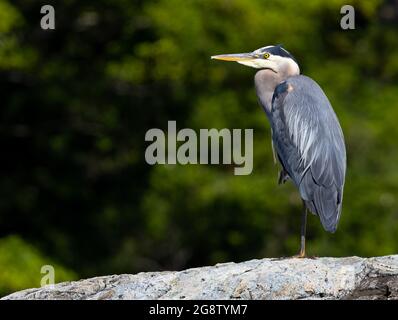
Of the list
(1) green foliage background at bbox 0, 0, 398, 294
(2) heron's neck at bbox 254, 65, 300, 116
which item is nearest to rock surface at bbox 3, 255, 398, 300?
(2) heron's neck at bbox 254, 65, 300, 116

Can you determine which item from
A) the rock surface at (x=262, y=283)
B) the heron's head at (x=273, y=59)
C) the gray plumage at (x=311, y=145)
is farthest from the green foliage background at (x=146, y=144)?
the rock surface at (x=262, y=283)

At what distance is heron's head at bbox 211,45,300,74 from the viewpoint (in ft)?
27.3

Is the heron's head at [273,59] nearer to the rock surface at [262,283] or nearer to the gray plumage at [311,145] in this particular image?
the gray plumage at [311,145]

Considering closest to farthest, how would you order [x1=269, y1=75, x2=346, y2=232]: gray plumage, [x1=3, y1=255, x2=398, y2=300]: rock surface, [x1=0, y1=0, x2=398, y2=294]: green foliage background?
1. [x1=3, y1=255, x2=398, y2=300]: rock surface
2. [x1=269, y1=75, x2=346, y2=232]: gray plumage
3. [x1=0, y1=0, x2=398, y2=294]: green foliage background

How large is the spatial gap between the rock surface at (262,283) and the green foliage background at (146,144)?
859cm

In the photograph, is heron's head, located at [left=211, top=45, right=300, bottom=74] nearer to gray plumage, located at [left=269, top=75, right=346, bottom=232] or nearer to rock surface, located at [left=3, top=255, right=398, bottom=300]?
gray plumage, located at [left=269, top=75, right=346, bottom=232]

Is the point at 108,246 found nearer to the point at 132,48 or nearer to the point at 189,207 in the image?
the point at 189,207

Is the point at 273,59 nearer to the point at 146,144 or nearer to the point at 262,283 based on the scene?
the point at 262,283

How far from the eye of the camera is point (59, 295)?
23.4ft

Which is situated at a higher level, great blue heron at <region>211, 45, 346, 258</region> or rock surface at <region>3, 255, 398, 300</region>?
great blue heron at <region>211, 45, 346, 258</region>

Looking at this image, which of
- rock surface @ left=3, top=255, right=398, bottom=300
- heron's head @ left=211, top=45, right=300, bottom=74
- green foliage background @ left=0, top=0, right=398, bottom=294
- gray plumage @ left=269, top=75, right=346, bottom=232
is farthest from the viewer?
green foliage background @ left=0, top=0, right=398, bottom=294

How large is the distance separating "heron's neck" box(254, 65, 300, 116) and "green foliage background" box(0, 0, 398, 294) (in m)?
7.38

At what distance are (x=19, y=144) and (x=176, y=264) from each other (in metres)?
3.01
